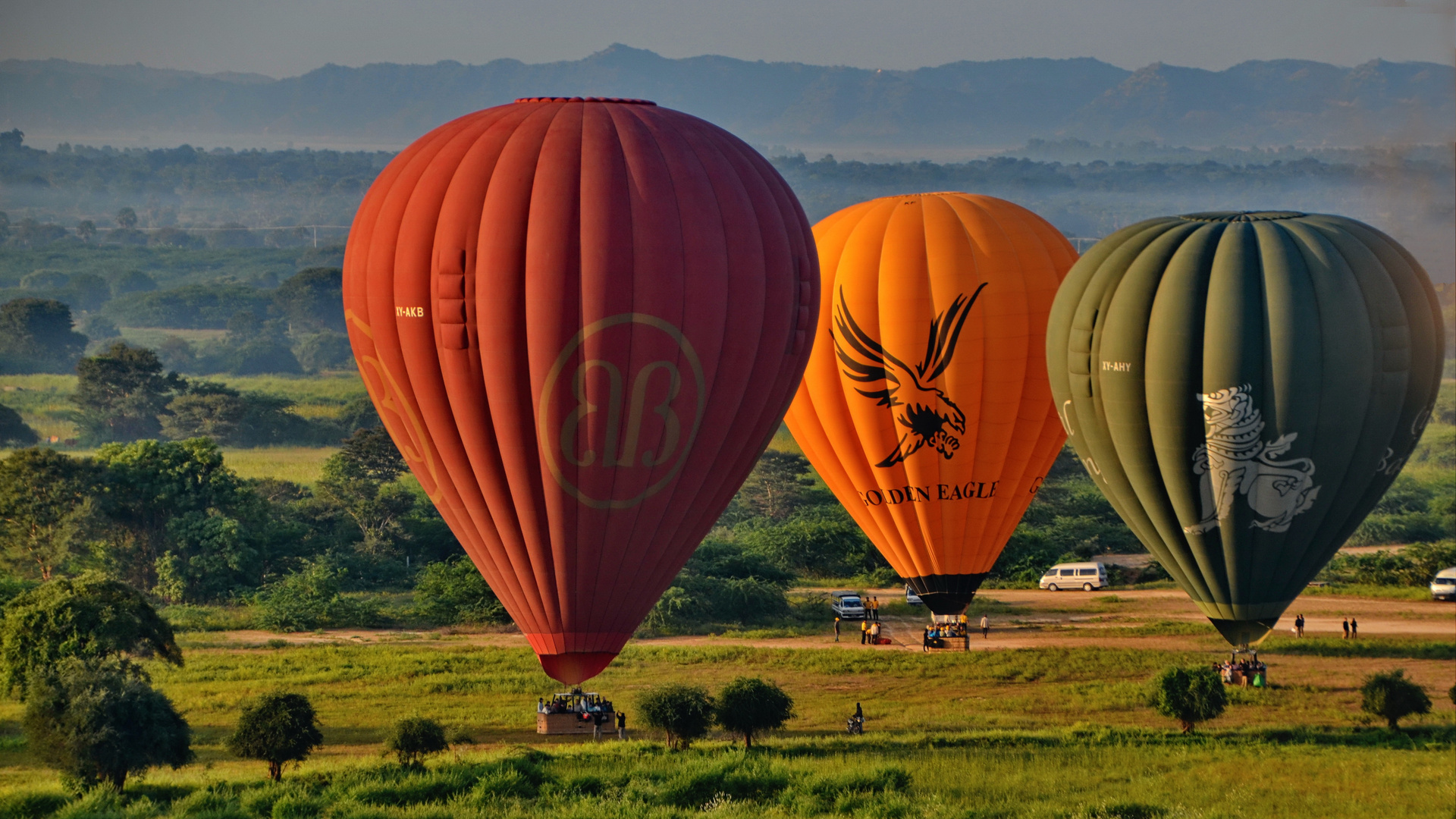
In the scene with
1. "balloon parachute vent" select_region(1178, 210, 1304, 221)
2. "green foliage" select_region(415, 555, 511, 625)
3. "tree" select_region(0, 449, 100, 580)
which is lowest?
"green foliage" select_region(415, 555, 511, 625)

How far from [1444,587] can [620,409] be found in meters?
29.2

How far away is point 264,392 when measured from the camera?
125 meters

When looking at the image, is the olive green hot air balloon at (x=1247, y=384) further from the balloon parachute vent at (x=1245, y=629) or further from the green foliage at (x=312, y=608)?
the green foliage at (x=312, y=608)

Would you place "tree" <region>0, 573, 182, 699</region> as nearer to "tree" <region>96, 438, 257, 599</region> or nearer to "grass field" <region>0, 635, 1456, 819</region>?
"grass field" <region>0, 635, 1456, 819</region>

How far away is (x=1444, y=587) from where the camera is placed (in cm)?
4403

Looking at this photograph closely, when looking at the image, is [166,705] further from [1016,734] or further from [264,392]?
[264,392]

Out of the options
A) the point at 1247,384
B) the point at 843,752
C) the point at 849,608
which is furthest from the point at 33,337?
the point at 1247,384

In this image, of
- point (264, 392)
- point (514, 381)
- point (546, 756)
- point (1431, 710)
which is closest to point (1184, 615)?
point (1431, 710)

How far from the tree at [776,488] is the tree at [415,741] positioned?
38.0 metres

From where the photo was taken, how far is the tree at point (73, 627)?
30.0 meters

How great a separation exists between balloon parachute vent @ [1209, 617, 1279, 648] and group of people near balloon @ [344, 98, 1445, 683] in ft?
0.22

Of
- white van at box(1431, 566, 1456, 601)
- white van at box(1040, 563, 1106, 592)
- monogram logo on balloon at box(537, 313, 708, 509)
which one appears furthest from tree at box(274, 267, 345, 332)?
monogram logo on balloon at box(537, 313, 708, 509)

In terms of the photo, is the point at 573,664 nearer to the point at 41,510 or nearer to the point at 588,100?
the point at 588,100

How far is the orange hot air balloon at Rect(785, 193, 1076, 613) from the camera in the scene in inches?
1208
